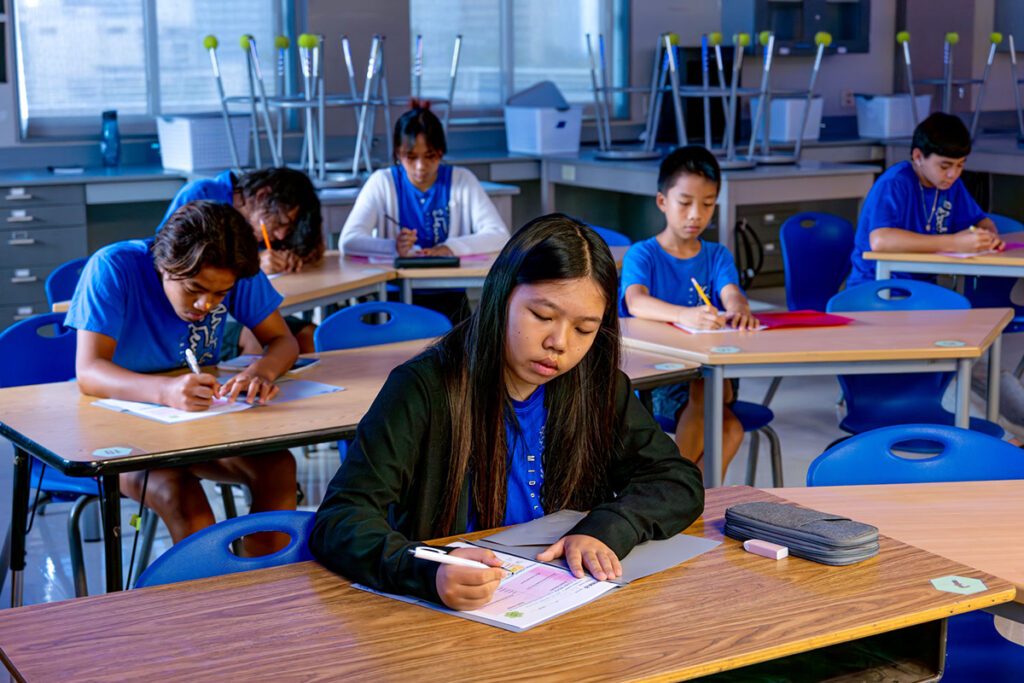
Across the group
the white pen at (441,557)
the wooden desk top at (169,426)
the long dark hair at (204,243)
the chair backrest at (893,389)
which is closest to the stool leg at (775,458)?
the chair backrest at (893,389)

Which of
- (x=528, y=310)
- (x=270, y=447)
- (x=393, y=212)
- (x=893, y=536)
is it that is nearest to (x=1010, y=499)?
(x=893, y=536)

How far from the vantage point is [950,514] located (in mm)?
1673

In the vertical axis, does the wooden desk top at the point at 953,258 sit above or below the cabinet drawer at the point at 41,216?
below

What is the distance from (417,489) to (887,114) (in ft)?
19.9

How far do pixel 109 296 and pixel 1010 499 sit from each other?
1.73 meters

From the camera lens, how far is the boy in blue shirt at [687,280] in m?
2.99

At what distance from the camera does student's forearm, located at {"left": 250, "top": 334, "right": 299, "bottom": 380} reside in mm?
2475

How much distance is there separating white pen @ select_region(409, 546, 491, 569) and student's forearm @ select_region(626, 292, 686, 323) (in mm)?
1799

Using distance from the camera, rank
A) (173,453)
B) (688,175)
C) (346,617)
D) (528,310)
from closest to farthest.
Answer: (346,617) → (528,310) → (173,453) → (688,175)

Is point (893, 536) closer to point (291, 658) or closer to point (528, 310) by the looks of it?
point (528, 310)

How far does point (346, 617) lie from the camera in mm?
1286

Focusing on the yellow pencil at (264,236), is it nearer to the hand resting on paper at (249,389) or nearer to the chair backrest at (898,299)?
the hand resting on paper at (249,389)

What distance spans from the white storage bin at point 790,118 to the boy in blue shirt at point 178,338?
190 inches

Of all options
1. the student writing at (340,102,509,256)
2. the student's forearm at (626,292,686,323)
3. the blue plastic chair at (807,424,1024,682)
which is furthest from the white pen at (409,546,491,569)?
the student writing at (340,102,509,256)
